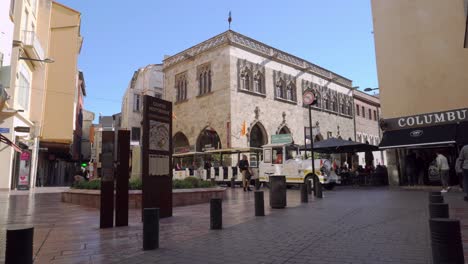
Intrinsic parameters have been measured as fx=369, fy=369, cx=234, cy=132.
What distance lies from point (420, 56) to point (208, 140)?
1921 centimetres

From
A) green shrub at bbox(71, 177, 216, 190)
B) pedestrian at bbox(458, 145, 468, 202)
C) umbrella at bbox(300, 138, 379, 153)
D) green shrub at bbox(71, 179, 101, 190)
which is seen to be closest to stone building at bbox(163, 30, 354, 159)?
umbrella at bbox(300, 138, 379, 153)

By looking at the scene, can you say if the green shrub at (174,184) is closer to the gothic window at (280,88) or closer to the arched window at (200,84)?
the arched window at (200,84)

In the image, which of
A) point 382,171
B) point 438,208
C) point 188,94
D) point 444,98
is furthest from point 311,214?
point 188,94

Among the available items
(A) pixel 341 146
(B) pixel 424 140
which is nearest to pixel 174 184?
(B) pixel 424 140

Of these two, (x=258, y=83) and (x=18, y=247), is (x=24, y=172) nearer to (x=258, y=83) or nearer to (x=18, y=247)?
(x=258, y=83)

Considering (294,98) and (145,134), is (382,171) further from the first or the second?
(145,134)

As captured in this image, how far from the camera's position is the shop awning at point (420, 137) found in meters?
15.6

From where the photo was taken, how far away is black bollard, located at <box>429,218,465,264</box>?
3.42 m

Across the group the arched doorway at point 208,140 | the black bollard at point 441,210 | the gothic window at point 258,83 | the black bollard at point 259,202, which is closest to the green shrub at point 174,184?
the black bollard at point 259,202

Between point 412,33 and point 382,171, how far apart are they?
28.3ft

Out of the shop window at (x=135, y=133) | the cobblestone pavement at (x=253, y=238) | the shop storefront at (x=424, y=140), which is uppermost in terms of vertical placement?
the shop window at (x=135, y=133)

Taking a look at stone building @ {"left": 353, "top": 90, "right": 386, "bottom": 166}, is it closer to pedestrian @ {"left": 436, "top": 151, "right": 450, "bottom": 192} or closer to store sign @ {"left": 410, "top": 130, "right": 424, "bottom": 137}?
store sign @ {"left": 410, "top": 130, "right": 424, "bottom": 137}

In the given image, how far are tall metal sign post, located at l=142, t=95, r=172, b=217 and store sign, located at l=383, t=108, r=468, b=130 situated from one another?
531 inches

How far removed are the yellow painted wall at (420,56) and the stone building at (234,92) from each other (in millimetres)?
9359
